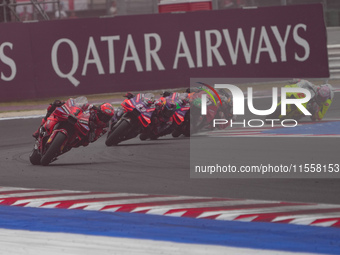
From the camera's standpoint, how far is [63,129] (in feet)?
31.9

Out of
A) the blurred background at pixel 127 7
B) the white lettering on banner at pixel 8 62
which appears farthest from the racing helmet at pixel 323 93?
the blurred background at pixel 127 7

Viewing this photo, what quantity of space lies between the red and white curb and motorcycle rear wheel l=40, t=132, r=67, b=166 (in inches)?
55.7

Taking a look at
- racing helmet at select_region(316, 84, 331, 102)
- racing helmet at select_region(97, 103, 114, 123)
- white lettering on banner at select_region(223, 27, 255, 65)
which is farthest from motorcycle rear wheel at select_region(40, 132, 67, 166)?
white lettering on banner at select_region(223, 27, 255, 65)

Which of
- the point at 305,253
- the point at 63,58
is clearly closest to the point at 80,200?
the point at 305,253

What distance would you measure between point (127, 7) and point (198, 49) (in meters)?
6.85

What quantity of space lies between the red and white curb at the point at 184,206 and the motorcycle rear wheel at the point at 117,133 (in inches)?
121

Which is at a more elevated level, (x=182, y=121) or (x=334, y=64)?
(x=334, y=64)

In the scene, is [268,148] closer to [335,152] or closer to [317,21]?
[335,152]

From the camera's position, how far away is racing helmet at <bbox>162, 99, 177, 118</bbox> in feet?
37.4

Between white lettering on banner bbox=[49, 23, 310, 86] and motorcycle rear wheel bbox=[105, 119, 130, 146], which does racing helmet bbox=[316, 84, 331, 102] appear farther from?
white lettering on banner bbox=[49, 23, 310, 86]

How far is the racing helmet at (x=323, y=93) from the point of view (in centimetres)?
1326

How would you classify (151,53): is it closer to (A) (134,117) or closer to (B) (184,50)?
(B) (184,50)

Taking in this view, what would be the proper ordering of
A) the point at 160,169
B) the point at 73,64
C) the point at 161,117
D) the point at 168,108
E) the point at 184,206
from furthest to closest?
the point at 73,64, the point at 161,117, the point at 168,108, the point at 160,169, the point at 184,206

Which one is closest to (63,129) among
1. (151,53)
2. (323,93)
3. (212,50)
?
(323,93)
